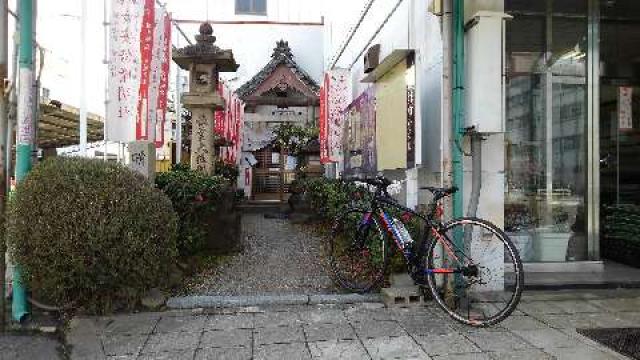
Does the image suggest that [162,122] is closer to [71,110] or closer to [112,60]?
[112,60]

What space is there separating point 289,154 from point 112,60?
39.7 ft

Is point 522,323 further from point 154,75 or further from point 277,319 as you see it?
point 154,75

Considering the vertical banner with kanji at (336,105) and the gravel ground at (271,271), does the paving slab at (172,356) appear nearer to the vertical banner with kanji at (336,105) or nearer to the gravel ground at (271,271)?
the gravel ground at (271,271)

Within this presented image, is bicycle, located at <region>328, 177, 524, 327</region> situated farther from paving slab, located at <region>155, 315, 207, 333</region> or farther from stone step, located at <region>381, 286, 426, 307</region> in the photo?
paving slab, located at <region>155, 315, 207, 333</region>

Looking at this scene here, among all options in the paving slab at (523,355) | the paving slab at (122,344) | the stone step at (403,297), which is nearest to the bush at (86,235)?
the paving slab at (122,344)

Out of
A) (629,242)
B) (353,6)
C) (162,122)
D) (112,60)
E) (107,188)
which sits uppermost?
(353,6)

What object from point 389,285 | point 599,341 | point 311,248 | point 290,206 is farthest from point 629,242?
point 290,206

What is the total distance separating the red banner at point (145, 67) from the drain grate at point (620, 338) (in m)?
5.38

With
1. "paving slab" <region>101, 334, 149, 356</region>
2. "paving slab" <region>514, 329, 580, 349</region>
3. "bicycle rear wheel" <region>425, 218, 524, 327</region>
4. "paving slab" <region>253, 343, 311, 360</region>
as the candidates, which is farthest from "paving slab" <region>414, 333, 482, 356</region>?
"paving slab" <region>101, 334, 149, 356</region>

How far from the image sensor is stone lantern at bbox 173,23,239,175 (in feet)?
33.1

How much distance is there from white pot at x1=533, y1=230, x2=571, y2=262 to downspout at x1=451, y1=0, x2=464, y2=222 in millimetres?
2155

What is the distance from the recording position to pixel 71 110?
44.1 feet

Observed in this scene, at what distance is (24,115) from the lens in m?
4.94

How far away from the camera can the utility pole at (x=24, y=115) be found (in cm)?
492
